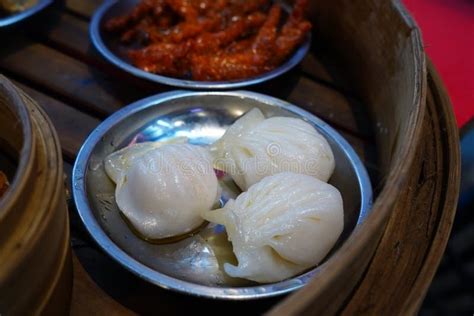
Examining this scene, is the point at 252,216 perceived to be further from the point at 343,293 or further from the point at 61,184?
the point at 61,184

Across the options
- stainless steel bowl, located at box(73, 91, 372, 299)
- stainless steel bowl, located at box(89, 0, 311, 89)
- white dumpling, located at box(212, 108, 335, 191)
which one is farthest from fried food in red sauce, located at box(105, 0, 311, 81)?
white dumpling, located at box(212, 108, 335, 191)

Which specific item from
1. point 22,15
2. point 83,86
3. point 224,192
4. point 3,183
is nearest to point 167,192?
point 224,192

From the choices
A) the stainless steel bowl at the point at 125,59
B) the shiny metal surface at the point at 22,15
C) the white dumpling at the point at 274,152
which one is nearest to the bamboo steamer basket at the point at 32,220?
the white dumpling at the point at 274,152

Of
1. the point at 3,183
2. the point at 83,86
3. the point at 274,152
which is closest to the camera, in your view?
the point at 3,183

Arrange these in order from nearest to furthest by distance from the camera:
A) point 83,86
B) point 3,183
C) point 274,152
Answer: point 3,183 → point 274,152 → point 83,86

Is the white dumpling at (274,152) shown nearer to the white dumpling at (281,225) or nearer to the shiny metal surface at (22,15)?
the white dumpling at (281,225)

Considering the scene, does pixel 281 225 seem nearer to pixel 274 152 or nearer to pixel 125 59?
pixel 274 152

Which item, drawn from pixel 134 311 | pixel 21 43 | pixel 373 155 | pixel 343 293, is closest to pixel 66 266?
pixel 134 311
